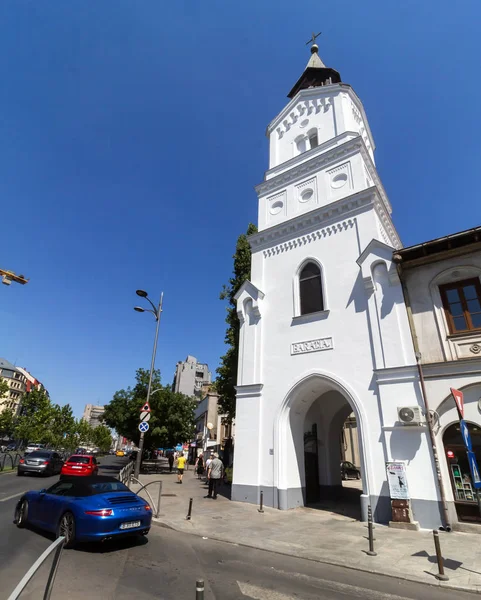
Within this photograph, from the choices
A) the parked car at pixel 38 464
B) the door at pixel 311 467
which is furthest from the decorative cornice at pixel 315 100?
the parked car at pixel 38 464

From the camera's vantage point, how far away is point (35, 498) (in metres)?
7.88

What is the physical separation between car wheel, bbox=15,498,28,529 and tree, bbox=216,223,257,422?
492 inches

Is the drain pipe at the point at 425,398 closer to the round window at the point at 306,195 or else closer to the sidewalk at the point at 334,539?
the sidewalk at the point at 334,539

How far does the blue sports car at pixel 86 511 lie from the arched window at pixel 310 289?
32.1 ft

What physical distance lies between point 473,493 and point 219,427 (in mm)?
42022

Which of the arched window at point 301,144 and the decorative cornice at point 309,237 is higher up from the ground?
the arched window at point 301,144

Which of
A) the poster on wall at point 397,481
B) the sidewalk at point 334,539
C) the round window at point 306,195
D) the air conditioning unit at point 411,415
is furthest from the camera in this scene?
the round window at point 306,195

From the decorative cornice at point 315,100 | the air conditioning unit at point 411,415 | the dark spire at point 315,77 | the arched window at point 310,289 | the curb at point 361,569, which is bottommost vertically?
the curb at point 361,569

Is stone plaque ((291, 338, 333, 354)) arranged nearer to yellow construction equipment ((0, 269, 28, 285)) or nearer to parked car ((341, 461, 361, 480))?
parked car ((341, 461, 361, 480))

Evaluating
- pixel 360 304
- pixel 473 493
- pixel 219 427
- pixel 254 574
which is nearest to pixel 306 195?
pixel 360 304

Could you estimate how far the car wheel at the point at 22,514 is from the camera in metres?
7.96

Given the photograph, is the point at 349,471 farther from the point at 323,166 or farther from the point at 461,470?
the point at 323,166

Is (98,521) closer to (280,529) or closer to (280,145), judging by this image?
(280,529)

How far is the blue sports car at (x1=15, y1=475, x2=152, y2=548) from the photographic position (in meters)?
6.46
